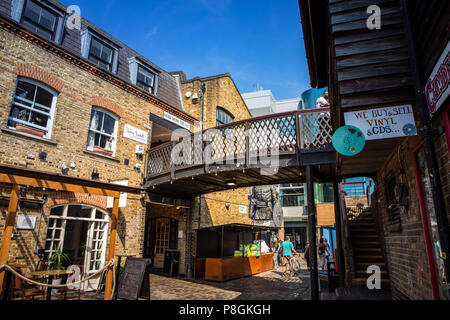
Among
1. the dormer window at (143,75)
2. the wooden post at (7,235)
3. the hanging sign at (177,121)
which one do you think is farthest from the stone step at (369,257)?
the dormer window at (143,75)

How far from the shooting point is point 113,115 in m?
10.7

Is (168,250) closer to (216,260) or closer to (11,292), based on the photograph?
(216,260)

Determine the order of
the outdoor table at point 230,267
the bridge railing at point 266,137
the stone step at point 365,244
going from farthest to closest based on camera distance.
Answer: the outdoor table at point 230,267 < the stone step at point 365,244 < the bridge railing at point 266,137

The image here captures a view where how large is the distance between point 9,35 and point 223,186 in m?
8.23

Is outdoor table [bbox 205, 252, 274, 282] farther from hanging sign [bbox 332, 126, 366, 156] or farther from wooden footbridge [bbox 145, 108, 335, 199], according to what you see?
hanging sign [bbox 332, 126, 366, 156]

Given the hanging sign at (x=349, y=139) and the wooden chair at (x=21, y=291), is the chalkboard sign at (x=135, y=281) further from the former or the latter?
the hanging sign at (x=349, y=139)

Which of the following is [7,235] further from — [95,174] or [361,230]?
[361,230]

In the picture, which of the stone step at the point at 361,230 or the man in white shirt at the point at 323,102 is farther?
the stone step at the point at 361,230

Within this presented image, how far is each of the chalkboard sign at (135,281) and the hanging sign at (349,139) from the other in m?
5.64

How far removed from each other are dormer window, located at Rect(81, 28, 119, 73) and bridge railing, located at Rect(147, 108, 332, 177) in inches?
184

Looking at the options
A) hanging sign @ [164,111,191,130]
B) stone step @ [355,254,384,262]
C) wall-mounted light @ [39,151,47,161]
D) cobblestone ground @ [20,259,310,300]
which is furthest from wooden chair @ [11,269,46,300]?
stone step @ [355,254,384,262]

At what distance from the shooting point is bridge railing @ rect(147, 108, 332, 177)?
7.28m

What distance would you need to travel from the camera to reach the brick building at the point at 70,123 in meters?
7.78
